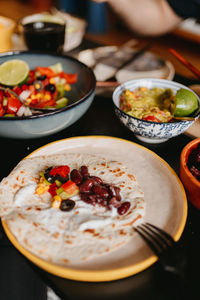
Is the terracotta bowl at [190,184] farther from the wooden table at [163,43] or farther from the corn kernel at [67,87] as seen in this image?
the wooden table at [163,43]

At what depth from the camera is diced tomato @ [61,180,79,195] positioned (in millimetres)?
1394

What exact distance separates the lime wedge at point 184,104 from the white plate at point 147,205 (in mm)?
406

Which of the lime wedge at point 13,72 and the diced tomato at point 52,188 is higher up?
the lime wedge at point 13,72

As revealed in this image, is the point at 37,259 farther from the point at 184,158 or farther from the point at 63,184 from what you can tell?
the point at 184,158

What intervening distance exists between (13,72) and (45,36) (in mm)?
587

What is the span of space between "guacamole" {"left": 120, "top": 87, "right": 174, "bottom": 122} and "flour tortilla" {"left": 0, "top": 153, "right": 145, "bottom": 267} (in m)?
0.47

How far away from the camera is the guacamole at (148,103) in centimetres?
181

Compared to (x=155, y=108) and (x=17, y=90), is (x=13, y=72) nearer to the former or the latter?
(x=17, y=90)

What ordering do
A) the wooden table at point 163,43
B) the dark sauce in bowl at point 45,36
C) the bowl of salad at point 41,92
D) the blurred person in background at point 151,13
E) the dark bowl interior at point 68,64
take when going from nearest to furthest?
the bowl of salad at point 41,92 → the dark bowl interior at point 68,64 → the dark sauce in bowl at point 45,36 → the blurred person in background at point 151,13 → the wooden table at point 163,43

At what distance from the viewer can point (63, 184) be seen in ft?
4.67

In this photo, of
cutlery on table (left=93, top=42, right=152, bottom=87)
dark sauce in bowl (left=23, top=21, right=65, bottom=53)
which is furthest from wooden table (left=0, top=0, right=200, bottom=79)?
dark sauce in bowl (left=23, top=21, right=65, bottom=53)

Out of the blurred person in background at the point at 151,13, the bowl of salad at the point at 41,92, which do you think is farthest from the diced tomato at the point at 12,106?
the blurred person in background at the point at 151,13

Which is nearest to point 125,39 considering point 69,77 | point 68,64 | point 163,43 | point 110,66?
point 163,43

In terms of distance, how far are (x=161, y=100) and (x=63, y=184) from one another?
3.40 feet
